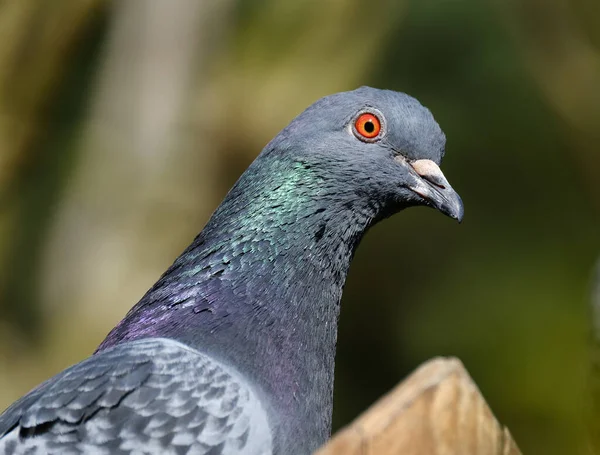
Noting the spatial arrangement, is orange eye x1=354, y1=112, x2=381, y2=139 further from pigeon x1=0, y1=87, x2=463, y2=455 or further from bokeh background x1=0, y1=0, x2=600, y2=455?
bokeh background x1=0, y1=0, x2=600, y2=455

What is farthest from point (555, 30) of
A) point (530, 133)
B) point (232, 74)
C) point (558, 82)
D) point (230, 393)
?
point (230, 393)

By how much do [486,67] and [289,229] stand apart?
7511 millimetres

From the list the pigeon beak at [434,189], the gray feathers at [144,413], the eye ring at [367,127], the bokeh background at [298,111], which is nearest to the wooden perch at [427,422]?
the gray feathers at [144,413]

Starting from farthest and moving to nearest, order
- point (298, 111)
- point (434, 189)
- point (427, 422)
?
point (298, 111) → point (434, 189) → point (427, 422)

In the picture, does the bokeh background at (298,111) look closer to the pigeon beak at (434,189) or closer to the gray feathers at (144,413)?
the pigeon beak at (434,189)

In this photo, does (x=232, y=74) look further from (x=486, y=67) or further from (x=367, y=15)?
(x=486, y=67)

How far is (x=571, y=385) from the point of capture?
30.3 ft

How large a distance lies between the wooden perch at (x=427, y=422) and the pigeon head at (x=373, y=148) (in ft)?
6.10

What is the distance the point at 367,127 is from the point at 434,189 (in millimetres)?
376

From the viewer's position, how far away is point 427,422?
1574 millimetres

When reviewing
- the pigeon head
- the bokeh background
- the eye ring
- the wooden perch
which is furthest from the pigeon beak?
the bokeh background

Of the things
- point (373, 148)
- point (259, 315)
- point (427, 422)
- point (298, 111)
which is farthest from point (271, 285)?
point (298, 111)

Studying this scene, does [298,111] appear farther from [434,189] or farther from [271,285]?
[271,285]

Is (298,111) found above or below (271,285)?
above
